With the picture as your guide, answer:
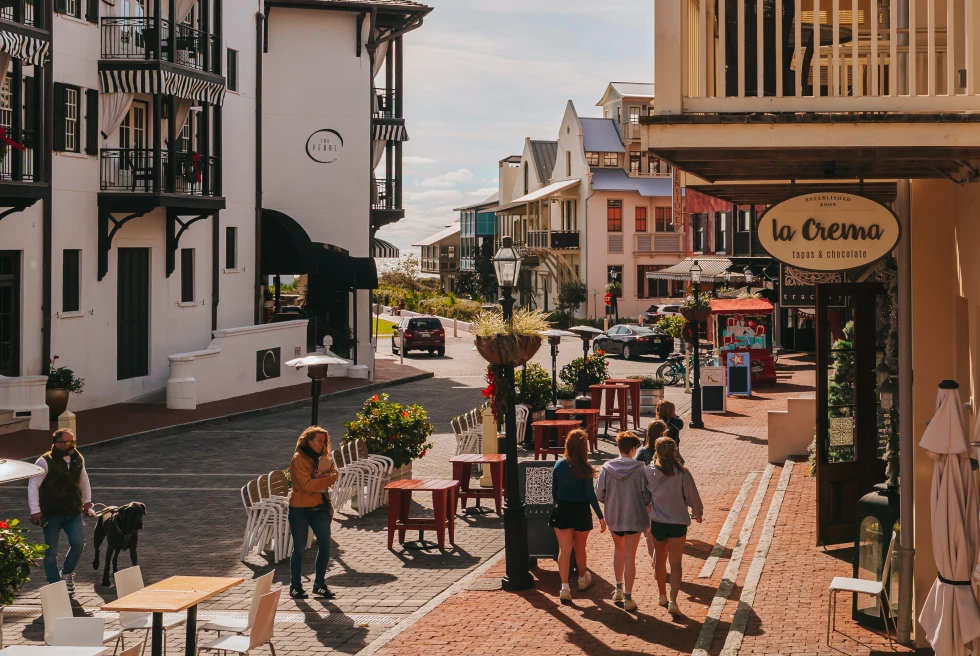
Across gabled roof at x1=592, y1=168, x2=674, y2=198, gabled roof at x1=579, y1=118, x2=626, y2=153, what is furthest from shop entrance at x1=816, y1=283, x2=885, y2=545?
gabled roof at x1=579, y1=118, x2=626, y2=153

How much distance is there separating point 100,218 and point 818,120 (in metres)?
22.7

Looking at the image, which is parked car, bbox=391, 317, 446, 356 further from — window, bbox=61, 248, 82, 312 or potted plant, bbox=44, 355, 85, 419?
potted plant, bbox=44, 355, 85, 419

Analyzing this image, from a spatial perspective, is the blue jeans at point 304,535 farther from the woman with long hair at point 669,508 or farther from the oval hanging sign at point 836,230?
the oval hanging sign at point 836,230

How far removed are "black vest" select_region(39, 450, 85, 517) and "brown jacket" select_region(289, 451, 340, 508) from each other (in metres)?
2.10

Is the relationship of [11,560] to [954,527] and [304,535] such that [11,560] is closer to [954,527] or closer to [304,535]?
[304,535]

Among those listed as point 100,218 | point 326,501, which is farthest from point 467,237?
point 326,501

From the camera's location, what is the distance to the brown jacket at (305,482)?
1223 centimetres

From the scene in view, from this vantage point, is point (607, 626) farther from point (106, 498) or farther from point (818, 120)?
point (106, 498)

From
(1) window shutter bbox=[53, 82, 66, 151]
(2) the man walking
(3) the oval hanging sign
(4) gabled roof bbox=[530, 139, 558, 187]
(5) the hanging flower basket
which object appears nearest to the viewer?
(3) the oval hanging sign

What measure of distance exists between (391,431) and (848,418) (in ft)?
20.8

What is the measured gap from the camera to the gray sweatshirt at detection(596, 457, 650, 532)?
11.7m

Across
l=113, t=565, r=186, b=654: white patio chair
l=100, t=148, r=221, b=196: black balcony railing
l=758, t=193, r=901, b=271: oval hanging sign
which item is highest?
l=100, t=148, r=221, b=196: black balcony railing

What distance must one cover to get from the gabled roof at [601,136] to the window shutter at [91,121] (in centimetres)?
4442

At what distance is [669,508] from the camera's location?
11.5 meters
